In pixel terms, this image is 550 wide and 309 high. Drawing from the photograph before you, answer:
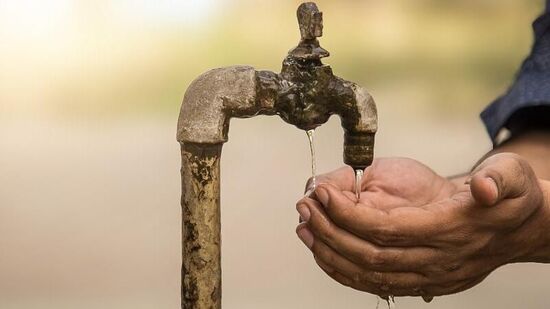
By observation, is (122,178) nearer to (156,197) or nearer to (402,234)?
(156,197)

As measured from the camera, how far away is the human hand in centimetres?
77

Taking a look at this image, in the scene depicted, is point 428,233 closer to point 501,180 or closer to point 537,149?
point 501,180

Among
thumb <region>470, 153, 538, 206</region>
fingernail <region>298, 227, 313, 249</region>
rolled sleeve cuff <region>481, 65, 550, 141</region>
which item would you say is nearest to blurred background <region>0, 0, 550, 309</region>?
rolled sleeve cuff <region>481, 65, 550, 141</region>

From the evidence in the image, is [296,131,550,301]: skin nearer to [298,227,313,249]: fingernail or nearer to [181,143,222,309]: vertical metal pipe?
[298,227,313,249]: fingernail

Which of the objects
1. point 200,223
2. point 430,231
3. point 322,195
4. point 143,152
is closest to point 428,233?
point 430,231

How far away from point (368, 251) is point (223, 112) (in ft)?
0.73

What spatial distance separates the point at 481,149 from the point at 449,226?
1.15m

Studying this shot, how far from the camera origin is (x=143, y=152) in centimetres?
174

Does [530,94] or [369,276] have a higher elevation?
[530,94]

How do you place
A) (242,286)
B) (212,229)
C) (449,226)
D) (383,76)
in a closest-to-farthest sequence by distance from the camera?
(212,229) < (449,226) < (242,286) < (383,76)

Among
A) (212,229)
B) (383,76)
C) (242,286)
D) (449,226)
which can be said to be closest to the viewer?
(212,229)

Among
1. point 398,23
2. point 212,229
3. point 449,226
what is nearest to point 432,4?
point 398,23

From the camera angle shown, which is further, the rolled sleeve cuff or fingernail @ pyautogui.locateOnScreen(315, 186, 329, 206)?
the rolled sleeve cuff

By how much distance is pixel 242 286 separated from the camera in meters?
1.69
